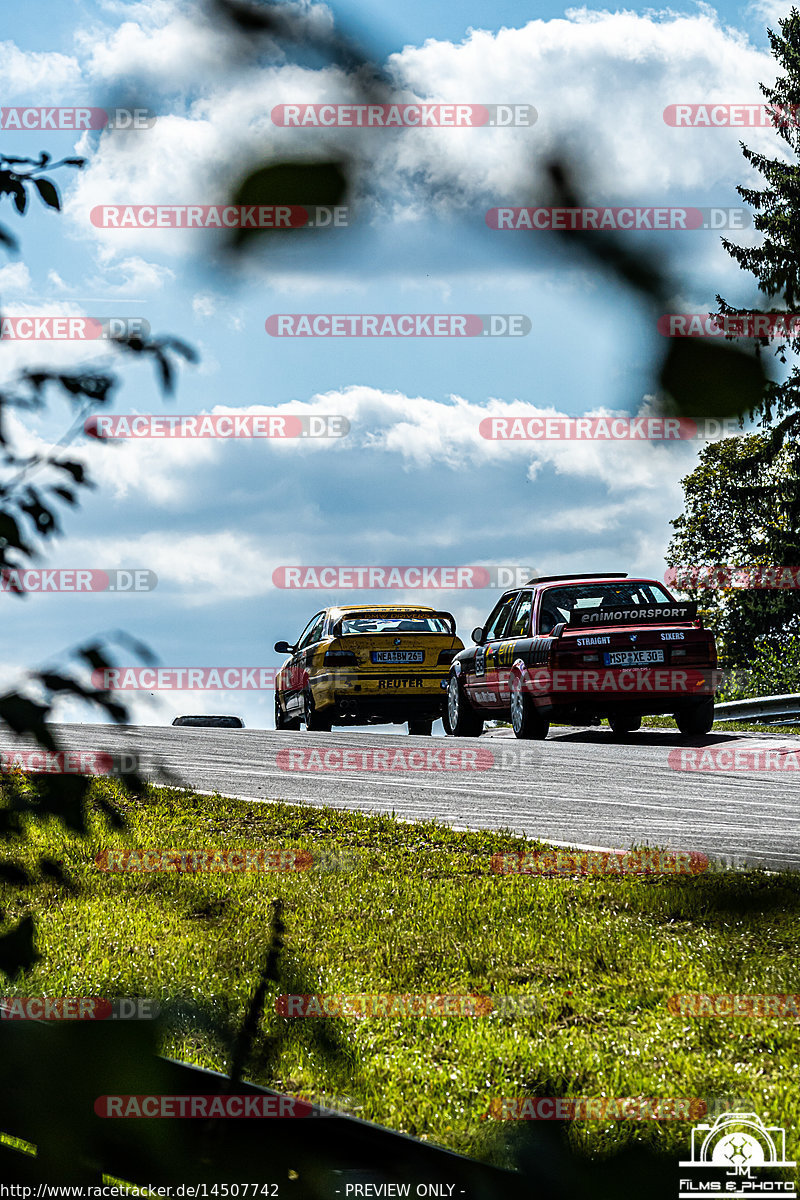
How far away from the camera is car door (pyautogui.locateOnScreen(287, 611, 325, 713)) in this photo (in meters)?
17.7

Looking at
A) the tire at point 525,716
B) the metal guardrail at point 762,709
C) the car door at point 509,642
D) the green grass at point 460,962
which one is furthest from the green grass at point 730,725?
the green grass at point 460,962

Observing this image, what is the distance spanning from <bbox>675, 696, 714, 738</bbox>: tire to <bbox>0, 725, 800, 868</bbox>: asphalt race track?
196 mm

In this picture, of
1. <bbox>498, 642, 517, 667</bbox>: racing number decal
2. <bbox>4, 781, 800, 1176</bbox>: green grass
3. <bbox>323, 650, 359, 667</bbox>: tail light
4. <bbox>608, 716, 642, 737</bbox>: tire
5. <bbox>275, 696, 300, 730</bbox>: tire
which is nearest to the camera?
<bbox>4, 781, 800, 1176</bbox>: green grass

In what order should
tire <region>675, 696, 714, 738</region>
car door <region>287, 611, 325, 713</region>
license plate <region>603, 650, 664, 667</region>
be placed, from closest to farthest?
license plate <region>603, 650, 664, 667</region> < tire <region>675, 696, 714, 738</region> < car door <region>287, 611, 325, 713</region>

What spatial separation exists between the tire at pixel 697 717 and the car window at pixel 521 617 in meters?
2.13

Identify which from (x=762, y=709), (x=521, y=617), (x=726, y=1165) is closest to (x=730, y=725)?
(x=762, y=709)

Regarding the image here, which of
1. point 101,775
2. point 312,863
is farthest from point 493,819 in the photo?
point 101,775

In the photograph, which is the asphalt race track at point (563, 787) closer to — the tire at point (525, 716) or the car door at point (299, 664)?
the tire at point (525, 716)

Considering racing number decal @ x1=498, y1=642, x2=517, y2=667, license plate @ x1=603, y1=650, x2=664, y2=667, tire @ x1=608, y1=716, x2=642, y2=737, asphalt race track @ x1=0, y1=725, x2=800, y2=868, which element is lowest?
asphalt race track @ x1=0, y1=725, x2=800, y2=868

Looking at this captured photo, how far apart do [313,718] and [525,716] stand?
440cm

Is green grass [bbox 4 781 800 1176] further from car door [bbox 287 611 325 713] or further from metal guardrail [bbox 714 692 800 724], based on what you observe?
metal guardrail [bbox 714 692 800 724]

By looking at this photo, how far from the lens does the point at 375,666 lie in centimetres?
1652

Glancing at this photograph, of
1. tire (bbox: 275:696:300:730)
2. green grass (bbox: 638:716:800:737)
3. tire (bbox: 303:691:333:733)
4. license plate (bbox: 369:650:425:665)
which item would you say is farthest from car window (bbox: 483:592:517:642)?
tire (bbox: 275:696:300:730)

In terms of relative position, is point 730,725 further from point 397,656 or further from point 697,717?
point 397,656
